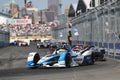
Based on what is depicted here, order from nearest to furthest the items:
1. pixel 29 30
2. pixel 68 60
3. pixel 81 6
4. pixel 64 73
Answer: pixel 64 73
pixel 68 60
pixel 81 6
pixel 29 30

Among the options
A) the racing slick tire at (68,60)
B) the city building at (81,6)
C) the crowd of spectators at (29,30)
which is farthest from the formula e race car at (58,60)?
the crowd of spectators at (29,30)

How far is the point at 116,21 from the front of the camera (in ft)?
115

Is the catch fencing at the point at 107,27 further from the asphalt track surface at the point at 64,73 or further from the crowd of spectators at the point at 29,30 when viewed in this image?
the crowd of spectators at the point at 29,30

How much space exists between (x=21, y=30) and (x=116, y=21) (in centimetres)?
12646

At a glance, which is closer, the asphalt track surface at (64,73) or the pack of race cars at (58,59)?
the asphalt track surface at (64,73)

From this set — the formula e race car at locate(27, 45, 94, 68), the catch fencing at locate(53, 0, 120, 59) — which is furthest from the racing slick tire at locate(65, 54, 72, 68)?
the catch fencing at locate(53, 0, 120, 59)

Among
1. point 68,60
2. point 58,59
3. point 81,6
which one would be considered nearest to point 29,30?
point 81,6

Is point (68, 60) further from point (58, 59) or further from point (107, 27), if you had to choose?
point (107, 27)

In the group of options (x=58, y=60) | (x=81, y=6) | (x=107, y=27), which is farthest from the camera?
(x=81, y=6)

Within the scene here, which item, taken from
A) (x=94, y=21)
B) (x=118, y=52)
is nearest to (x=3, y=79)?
(x=118, y=52)

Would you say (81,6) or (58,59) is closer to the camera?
(58,59)

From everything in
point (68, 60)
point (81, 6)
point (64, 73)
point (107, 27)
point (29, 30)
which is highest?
point (81, 6)

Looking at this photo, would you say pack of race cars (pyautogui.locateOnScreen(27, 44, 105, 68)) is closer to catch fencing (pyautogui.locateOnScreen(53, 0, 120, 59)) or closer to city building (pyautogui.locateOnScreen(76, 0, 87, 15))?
catch fencing (pyautogui.locateOnScreen(53, 0, 120, 59))

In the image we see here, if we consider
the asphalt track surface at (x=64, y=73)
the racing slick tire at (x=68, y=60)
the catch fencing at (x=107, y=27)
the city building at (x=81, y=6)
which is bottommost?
the asphalt track surface at (x=64, y=73)
